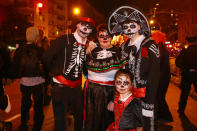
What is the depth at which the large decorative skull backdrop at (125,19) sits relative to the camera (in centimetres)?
274

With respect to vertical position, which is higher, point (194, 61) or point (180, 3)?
point (180, 3)

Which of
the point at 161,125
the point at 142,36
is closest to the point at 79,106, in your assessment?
the point at 142,36

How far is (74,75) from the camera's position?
2990mm

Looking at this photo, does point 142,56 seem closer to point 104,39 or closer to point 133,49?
point 133,49

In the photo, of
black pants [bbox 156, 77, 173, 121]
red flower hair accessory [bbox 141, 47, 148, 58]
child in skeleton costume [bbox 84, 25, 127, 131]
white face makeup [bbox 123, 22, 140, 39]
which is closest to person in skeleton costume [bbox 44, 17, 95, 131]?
child in skeleton costume [bbox 84, 25, 127, 131]

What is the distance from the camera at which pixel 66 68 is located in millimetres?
2934

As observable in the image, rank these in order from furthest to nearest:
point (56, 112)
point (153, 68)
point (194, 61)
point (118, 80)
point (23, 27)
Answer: point (23, 27)
point (194, 61)
point (56, 112)
point (118, 80)
point (153, 68)

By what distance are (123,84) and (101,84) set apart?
43cm

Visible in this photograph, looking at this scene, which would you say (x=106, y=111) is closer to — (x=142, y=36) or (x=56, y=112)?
(x=56, y=112)

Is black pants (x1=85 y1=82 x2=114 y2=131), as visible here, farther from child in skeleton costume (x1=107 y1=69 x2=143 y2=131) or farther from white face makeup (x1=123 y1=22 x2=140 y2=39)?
white face makeup (x1=123 y1=22 x2=140 y2=39)

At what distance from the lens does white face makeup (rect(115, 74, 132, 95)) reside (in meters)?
2.69

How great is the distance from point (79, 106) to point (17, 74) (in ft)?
4.37

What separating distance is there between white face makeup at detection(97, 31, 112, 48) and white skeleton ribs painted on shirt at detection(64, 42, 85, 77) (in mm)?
342

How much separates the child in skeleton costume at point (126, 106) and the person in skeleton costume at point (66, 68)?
26.3 inches
